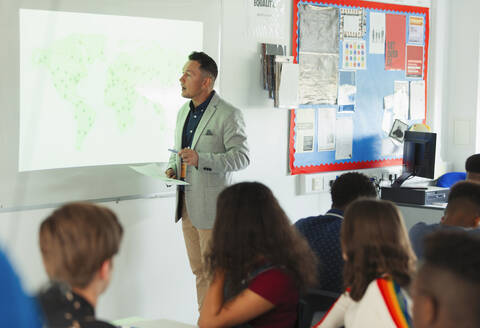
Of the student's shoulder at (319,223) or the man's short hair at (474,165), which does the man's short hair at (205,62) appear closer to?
the student's shoulder at (319,223)

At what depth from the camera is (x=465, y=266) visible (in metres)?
1.19

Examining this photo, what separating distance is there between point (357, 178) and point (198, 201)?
1.06 metres

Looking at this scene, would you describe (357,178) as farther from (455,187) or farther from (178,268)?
(178,268)

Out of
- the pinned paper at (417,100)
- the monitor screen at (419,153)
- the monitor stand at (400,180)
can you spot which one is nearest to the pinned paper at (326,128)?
the monitor stand at (400,180)

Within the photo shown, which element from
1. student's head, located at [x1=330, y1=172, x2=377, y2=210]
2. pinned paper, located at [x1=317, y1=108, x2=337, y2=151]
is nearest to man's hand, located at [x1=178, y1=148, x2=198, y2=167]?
student's head, located at [x1=330, y1=172, x2=377, y2=210]

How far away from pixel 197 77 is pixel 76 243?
245cm

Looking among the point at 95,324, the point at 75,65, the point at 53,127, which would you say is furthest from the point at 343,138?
the point at 95,324

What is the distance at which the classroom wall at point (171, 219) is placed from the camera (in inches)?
134

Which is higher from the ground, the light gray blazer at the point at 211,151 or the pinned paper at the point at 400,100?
the pinned paper at the point at 400,100

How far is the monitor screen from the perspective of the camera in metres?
5.01

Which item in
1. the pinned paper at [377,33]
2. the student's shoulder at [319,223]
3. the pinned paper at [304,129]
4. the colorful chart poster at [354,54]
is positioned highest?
the pinned paper at [377,33]

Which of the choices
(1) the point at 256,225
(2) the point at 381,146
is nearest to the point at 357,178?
(1) the point at 256,225

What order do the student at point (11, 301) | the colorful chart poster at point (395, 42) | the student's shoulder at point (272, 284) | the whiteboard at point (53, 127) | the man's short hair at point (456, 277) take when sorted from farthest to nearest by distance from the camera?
the colorful chart poster at point (395, 42)
the whiteboard at point (53, 127)
the student's shoulder at point (272, 284)
the man's short hair at point (456, 277)
the student at point (11, 301)

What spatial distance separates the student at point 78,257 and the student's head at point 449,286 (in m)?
0.66
